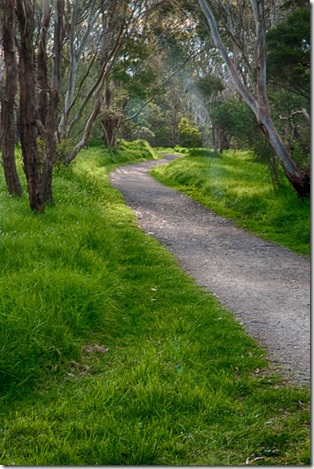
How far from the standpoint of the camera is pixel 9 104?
387 inches

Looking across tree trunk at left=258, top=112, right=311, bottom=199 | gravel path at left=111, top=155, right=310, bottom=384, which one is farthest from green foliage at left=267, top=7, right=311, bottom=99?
gravel path at left=111, top=155, right=310, bottom=384

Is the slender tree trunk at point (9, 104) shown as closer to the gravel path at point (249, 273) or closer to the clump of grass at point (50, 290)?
the clump of grass at point (50, 290)

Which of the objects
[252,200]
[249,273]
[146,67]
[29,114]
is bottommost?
[249,273]

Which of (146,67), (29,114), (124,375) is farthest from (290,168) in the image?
(146,67)

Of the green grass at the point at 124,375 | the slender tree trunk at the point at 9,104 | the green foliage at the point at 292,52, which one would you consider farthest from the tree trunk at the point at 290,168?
the slender tree trunk at the point at 9,104

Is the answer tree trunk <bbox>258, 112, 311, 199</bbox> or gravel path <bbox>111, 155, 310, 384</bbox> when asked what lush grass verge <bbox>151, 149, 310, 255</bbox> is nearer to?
tree trunk <bbox>258, 112, 311, 199</bbox>

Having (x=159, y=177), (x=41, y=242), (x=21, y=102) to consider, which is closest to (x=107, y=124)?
(x=159, y=177)

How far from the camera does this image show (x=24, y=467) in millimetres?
2705

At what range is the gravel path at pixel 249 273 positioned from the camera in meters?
4.63

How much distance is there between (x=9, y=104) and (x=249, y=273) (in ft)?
18.5

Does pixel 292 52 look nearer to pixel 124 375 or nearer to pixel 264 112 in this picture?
pixel 264 112

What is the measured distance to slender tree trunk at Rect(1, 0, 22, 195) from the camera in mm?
8617

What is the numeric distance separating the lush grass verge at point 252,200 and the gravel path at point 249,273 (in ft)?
1.30

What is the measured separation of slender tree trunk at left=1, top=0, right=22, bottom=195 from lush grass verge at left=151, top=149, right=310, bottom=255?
452 centimetres
